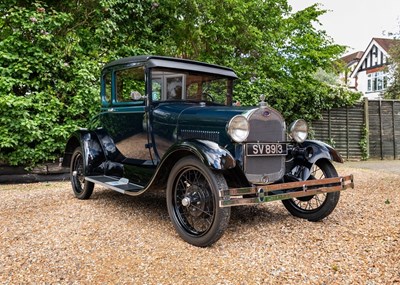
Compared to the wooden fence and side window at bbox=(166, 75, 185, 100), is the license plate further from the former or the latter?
the wooden fence

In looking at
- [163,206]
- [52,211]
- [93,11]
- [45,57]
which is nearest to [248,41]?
[93,11]

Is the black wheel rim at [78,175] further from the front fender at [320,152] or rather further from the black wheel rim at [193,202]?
the front fender at [320,152]

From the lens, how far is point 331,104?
10.1 m

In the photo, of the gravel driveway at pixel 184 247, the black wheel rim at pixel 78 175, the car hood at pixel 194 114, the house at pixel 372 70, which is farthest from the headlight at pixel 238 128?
the house at pixel 372 70

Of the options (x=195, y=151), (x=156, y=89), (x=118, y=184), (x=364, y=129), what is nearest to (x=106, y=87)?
(x=156, y=89)

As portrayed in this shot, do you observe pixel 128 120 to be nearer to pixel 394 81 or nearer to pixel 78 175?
pixel 78 175

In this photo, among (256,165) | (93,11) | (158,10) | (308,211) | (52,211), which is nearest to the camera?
(256,165)

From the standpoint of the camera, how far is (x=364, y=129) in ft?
34.6

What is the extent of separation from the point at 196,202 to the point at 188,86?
160 cm

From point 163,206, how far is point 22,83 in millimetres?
3756

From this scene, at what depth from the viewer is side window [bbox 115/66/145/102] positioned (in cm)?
412

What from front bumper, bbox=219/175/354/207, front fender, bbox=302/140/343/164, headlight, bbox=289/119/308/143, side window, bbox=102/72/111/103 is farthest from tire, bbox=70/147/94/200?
front fender, bbox=302/140/343/164

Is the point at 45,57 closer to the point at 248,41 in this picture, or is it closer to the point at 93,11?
the point at 93,11

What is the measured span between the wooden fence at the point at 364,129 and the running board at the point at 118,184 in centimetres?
701
